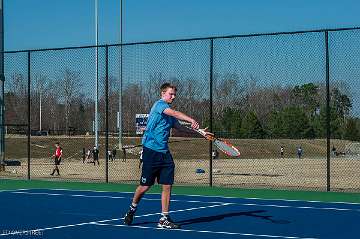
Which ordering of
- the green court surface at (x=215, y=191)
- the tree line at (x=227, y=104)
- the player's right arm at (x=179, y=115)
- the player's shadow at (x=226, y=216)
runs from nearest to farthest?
1. the player's right arm at (x=179, y=115)
2. the player's shadow at (x=226, y=216)
3. the green court surface at (x=215, y=191)
4. the tree line at (x=227, y=104)

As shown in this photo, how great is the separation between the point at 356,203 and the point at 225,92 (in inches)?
622

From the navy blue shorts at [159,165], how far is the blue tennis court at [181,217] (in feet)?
2.39

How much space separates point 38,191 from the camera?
19.0 metres

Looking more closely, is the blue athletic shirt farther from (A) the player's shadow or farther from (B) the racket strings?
(B) the racket strings

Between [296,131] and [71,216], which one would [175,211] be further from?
[296,131]

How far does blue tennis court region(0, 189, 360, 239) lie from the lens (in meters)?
10.7

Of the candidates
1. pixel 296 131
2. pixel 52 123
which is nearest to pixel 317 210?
pixel 296 131

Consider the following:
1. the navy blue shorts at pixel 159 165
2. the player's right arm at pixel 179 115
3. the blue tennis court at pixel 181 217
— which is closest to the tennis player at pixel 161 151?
the navy blue shorts at pixel 159 165

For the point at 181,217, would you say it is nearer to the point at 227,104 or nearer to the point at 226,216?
the point at 226,216

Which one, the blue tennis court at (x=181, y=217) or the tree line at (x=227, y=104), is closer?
the blue tennis court at (x=181, y=217)

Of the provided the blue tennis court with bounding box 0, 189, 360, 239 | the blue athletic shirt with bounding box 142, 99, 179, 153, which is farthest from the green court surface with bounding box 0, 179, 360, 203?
the blue athletic shirt with bounding box 142, 99, 179, 153

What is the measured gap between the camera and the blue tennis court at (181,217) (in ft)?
35.0

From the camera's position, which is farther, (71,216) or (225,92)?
(225,92)

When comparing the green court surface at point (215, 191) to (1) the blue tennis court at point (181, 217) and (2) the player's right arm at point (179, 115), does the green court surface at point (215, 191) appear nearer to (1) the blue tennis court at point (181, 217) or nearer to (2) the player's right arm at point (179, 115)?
(1) the blue tennis court at point (181, 217)
